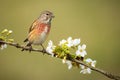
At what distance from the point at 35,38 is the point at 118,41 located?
29.6ft

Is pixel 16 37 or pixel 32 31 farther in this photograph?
pixel 16 37

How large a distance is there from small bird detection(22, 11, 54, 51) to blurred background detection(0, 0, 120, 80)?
4.03 metres

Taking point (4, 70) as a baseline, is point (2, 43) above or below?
below

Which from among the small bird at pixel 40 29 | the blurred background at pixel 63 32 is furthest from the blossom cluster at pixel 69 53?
the blurred background at pixel 63 32

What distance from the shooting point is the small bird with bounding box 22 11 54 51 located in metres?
5.40

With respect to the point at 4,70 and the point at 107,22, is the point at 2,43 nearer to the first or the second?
the point at 4,70

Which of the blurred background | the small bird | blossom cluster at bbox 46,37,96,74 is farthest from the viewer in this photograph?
the blurred background

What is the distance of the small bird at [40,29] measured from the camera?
540 cm

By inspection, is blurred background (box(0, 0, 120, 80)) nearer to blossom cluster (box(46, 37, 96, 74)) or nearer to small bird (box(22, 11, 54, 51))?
small bird (box(22, 11, 54, 51))

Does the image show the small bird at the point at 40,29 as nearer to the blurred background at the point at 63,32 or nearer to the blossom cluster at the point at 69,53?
the blossom cluster at the point at 69,53

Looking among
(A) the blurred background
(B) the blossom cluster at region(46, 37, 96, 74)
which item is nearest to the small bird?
(B) the blossom cluster at region(46, 37, 96, 74)

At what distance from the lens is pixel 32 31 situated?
546cm

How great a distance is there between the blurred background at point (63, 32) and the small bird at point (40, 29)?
13.2 feet

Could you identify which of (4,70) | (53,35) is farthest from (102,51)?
(4,70)
